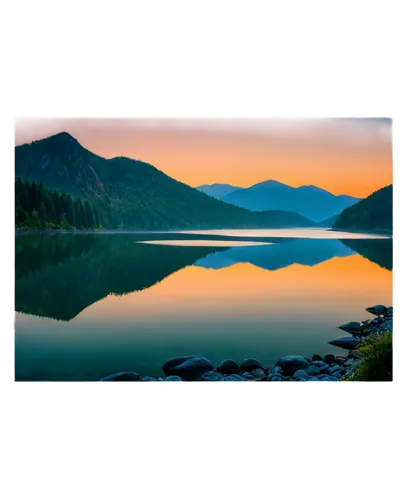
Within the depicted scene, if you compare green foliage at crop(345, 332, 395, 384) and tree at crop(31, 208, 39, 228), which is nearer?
green foliage at crop(345, 332, 395, 384)

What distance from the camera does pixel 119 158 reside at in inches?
244

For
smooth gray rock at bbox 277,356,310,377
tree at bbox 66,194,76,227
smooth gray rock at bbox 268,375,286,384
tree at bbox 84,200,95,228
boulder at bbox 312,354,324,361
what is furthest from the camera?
tree at bbox 66,194,76,227

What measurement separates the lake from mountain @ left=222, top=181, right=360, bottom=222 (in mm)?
383

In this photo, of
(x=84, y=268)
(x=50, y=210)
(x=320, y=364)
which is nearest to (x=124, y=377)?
(x=84, y=268)

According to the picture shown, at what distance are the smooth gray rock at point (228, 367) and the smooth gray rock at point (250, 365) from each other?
9 cm

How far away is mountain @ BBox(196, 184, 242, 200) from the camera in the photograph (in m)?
6.79

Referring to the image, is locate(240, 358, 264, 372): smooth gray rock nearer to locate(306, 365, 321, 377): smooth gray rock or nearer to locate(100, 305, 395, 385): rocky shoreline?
locate(100, 305, 395, 385): rocky shoreline

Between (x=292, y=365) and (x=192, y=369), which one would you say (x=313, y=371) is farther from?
(x=192, y=369)

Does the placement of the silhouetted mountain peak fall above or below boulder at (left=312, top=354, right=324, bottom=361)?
above

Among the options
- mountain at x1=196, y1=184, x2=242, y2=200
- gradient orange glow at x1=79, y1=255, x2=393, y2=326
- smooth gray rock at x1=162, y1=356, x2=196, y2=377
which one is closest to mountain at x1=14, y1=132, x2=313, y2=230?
mountain at x1=196, y1=184, x2=242, y2=200

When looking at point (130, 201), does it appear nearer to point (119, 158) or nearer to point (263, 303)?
point (119, 158)

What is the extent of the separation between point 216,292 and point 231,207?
1.54 metres

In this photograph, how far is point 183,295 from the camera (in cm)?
659
